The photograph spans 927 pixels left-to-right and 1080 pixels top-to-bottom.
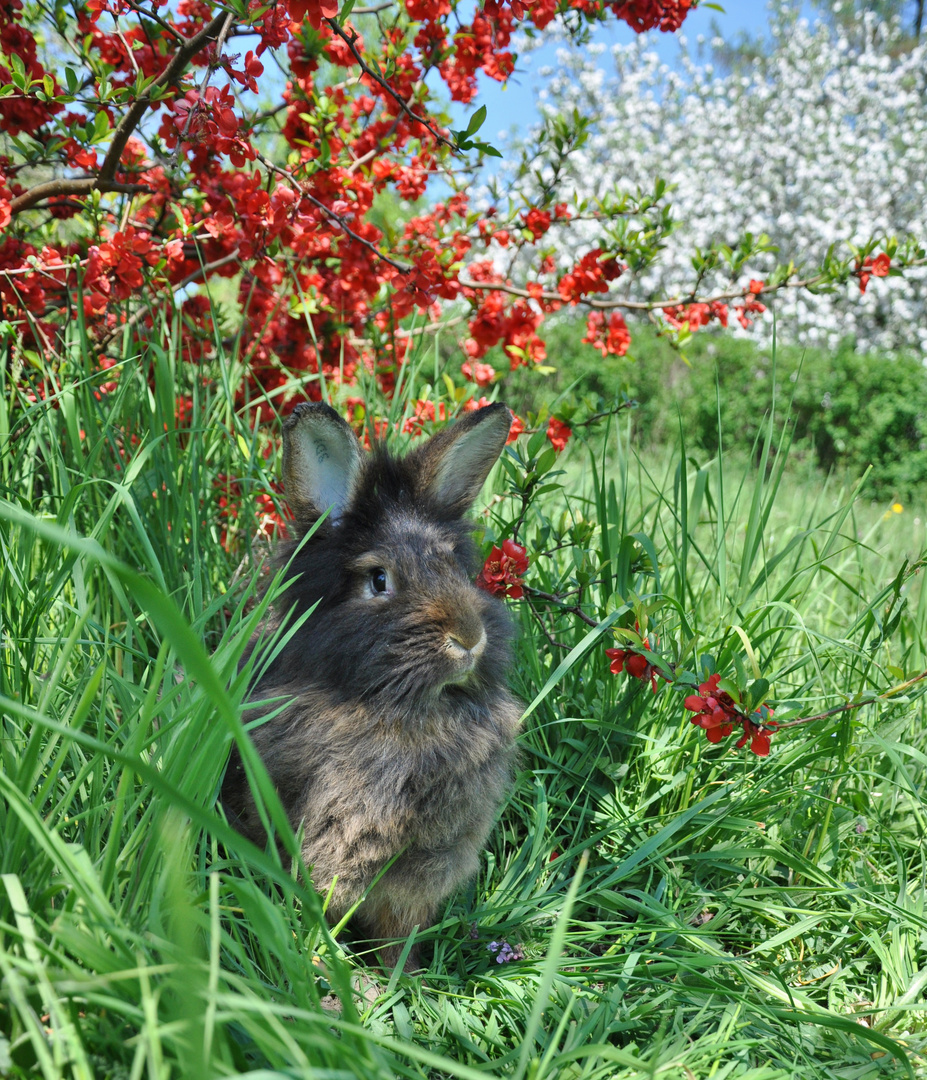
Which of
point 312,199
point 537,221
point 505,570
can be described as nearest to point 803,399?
point 537,221

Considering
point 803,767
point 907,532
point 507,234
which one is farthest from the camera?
point 907,532

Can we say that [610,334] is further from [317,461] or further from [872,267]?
[317,461]

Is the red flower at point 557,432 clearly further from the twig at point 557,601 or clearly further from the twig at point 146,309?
the twig at point 146,309

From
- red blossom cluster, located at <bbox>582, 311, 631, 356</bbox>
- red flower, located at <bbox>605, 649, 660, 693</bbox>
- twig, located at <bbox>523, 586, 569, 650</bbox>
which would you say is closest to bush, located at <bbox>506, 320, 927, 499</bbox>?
red blossom cluster, located at <bbox>582, 311, 631, 356</bbox>

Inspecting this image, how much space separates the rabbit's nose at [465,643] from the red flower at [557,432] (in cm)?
140

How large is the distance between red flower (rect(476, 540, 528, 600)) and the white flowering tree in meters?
14.4

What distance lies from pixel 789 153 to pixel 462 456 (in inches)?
757

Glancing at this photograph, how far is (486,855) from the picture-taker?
94.3 inches

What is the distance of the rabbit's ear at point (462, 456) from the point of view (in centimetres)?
212

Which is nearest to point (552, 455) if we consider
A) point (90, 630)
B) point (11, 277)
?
point (90, 630)

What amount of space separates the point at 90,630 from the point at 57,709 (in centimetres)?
42

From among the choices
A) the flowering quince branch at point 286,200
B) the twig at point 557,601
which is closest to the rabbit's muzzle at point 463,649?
the twig at point 557,601

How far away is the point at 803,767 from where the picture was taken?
2.52 m

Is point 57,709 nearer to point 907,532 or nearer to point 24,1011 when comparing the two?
point 24,1011
